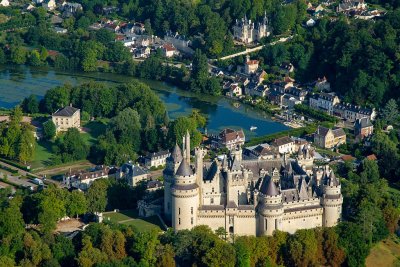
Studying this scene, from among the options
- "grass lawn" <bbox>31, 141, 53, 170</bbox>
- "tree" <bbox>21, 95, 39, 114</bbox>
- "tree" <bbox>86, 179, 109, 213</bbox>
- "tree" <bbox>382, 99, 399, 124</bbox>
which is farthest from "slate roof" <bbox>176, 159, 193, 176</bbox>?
"tree" <bbox>382, 99, 399, 124</bbox>

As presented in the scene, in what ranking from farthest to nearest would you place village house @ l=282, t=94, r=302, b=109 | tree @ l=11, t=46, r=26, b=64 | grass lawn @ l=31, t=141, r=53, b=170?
tree @ l=11, t=46, r=26, b=64 → village house @ l=282, t=94, r=302, b=109 → grass lawn @ l=31, t=141, r=53, b=170

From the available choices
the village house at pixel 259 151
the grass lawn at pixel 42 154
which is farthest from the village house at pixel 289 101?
the grass lawn at pixel 42 154

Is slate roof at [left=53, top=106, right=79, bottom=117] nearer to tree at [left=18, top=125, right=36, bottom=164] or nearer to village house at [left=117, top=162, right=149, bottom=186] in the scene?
tree at [left=18, top=125, right=36, bottom=164]

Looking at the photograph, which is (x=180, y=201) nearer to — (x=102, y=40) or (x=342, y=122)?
(x=342, y=122)

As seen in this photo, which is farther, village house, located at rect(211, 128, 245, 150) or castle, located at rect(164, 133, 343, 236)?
village house, located at rect(211, 128, 245, 150)

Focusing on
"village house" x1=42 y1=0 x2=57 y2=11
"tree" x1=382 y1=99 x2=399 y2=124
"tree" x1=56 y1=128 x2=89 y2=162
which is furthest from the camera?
"village house" x1=42 y1=0 x2=57 y2=11

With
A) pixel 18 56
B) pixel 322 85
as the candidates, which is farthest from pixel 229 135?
pixel 18 56
